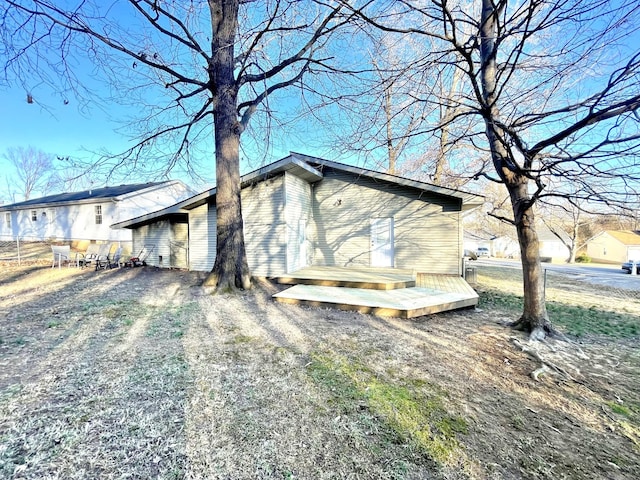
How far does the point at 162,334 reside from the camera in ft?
13.6

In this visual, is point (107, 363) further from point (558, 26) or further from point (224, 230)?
point (558, 26)

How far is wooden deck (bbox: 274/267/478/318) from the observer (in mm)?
5559

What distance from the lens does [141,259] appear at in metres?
12.0

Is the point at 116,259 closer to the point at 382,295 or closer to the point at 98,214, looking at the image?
the point at 98,214

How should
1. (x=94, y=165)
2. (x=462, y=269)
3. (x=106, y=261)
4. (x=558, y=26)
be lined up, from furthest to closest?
(x=106, y=261), (x=462, y=269), (x=94, y=165), (x=558, y=26)

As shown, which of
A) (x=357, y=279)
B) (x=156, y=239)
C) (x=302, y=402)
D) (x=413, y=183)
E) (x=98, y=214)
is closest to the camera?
(x=302, y=402)

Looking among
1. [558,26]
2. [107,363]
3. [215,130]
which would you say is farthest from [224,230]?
[558,26]

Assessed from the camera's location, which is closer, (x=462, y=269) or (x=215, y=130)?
(x=215, y=130)

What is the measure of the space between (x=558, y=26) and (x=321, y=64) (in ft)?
14.3

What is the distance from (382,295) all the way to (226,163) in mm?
4948

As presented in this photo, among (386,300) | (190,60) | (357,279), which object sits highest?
(190,60)

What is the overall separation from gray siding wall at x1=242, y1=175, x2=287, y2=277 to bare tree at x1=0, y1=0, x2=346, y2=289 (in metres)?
1.88

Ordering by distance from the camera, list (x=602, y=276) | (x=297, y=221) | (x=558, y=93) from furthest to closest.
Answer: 1. (x=602, y=276)
2. (x=297, y=221)
3. (x=558, y=93)

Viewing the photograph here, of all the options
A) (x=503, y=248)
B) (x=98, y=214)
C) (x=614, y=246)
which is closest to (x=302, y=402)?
(x=98, y=214)
